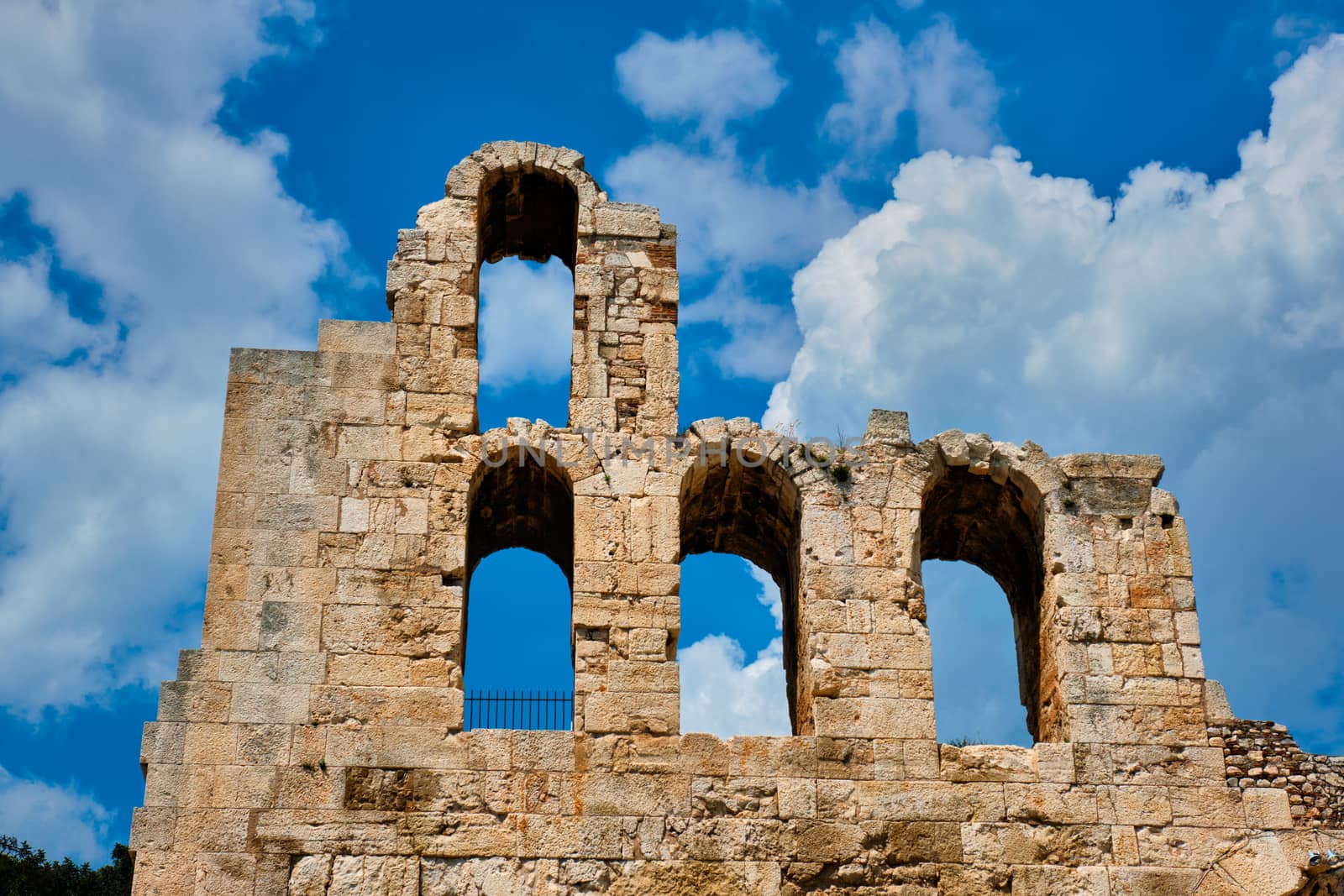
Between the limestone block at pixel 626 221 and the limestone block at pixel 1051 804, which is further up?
the limestone block at pixel 626 221

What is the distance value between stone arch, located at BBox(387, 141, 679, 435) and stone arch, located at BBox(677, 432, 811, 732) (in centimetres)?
60

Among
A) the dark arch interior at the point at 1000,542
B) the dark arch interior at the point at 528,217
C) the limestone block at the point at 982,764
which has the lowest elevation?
the limestone block at the point at 982,764

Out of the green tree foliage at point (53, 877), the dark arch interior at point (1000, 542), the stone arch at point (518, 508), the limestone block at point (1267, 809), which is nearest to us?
the limestone block at point (1267, 809)

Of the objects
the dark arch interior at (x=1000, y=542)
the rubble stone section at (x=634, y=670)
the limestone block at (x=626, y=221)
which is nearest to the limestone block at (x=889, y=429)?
the rubble stone section at (x=634, y=670)

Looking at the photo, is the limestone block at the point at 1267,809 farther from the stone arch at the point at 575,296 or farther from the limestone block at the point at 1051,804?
the stone arch at the point at 575,296

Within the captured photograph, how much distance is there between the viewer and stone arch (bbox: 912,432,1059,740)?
50.2ft

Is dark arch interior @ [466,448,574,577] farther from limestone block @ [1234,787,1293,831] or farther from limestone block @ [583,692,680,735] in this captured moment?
limestone block @ [1234,787,1293,831]

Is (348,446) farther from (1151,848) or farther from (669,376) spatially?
(1151,848)

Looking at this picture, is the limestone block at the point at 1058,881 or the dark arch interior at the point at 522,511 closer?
the limestone block at the point at 1058,881

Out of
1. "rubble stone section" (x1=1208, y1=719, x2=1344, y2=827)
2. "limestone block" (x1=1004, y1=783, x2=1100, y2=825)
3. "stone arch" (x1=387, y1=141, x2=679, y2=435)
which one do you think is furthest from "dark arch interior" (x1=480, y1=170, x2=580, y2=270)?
"rubble stone section" (x1=1208, y1=719, x2=1344, y2=827)

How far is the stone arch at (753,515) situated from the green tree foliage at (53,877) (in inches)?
597

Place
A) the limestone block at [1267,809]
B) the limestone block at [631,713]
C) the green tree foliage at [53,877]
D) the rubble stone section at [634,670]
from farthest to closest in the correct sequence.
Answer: the green tree foliage at [53,877]
the limestone block at [1267,809]
the limestone block at [631,713]
the rubble stone section at [634,670]

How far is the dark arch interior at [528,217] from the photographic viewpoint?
16.3 meters

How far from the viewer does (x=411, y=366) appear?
15.1 m
